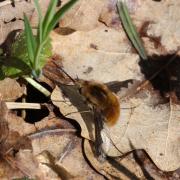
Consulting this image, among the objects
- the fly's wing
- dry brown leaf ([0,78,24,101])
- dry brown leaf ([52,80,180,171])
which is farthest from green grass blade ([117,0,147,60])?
dry brown leaf ([0,78,24,101])

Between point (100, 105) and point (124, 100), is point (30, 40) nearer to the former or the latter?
point (100, 105)

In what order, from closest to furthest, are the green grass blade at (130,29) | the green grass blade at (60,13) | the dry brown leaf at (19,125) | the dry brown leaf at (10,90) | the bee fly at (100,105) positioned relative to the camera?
the green grass blade at (60,13), the bee fly at (100,105), the dry brown leaf at (19,125), the dry brown leaf at (10,90), the green grass blade at (130,29)

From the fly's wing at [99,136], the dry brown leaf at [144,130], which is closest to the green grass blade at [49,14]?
the dry brown leaf at [144,130]

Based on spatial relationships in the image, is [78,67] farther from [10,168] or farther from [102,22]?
[10,168]

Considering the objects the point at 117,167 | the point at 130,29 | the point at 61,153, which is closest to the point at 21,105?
the point at 61,153

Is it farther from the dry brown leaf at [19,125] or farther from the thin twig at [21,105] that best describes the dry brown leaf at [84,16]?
the dry brown leaf at [19,125]

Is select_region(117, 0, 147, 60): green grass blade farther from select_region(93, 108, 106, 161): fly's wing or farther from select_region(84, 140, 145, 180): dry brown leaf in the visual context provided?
select_region(84, 140, 145, 180): dry brown leaf
